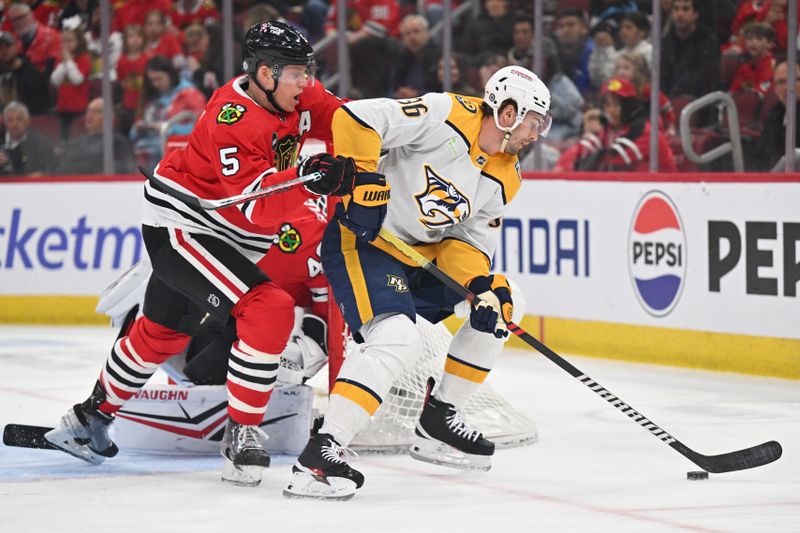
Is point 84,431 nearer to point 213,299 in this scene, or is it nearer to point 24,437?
point 24,437

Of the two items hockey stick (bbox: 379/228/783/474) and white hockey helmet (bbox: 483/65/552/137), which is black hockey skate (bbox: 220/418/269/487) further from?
white hockey helmet (bbox: 483/65/552/137)

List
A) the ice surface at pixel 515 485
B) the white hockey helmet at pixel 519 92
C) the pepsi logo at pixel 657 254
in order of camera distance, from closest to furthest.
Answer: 1. the ice surface at pixel 515 485
2. the white hockey helmet at pixel 519 92
3. the pepsi logo at pixel 657 254

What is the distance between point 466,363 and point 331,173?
775 millimetres

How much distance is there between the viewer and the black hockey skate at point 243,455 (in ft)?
11.2

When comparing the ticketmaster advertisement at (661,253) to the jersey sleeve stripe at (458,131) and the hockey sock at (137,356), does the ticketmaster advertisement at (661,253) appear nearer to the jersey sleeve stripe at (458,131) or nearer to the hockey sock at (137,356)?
the jersey sleeve stripe at (458,131)

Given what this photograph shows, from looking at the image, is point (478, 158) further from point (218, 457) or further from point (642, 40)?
point (642, 40)

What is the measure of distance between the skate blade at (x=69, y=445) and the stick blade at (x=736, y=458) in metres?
1.63

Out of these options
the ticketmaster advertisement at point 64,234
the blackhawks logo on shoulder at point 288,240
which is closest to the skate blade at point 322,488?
the blackhawks logo on shoulder at point 288,240

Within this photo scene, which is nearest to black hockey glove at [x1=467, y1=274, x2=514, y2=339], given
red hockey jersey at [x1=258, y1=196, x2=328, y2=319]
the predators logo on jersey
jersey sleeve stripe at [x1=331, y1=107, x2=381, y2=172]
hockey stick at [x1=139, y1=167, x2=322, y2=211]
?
the predators logo on jersey

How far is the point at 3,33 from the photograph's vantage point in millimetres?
7242

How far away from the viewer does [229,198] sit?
3.36 metres

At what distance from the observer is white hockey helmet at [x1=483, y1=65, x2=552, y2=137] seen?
346 centimetres

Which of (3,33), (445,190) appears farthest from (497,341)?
(3,33)

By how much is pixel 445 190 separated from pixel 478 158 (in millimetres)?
128
